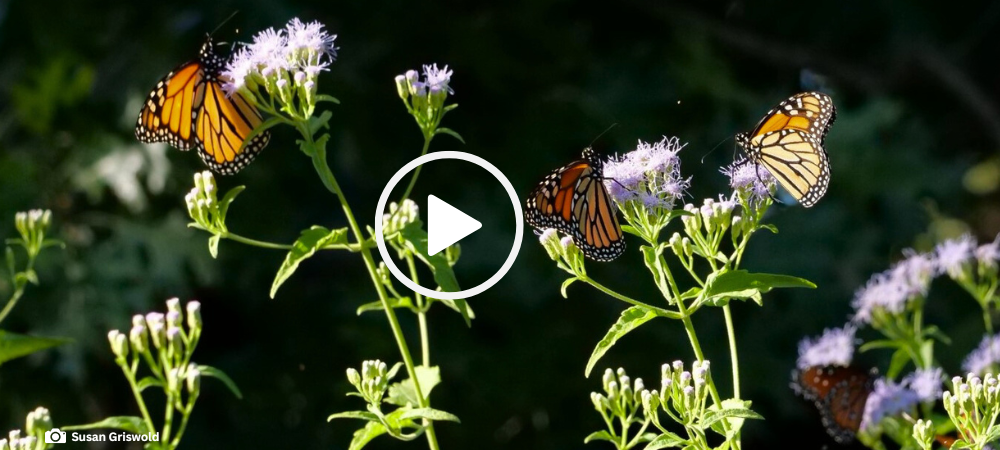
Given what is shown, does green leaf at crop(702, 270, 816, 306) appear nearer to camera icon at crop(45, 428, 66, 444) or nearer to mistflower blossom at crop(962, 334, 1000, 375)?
mistflower blossom at crop(962, 334, 1000, 375)

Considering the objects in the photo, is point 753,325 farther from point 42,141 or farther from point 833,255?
point 42,141

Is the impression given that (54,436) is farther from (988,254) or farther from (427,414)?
(988,254)

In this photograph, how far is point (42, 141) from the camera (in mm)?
5613

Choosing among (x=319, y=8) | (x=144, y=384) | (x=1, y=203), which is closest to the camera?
(x=144, y=384)

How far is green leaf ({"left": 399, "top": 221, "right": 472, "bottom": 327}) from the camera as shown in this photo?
1.95 metres

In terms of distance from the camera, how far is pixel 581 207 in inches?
93.7

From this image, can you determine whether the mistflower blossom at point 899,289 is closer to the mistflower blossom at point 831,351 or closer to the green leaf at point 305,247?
the mistflower blossom at point 831,351

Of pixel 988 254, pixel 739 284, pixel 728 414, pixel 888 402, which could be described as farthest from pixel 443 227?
pixel 988 254

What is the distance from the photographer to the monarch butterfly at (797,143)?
2.36 m

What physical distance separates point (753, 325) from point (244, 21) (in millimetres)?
2980

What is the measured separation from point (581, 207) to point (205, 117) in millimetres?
803

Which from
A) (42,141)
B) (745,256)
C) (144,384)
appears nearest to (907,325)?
(144,384)

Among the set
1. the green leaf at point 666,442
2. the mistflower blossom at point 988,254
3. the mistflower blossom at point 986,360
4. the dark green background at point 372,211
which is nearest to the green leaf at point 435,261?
the green leaf at point 666,442

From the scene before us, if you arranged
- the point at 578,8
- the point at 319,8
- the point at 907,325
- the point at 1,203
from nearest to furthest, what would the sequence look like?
the point at 907,325, the point at 1,203, the point at 319,8, the point at 578,8
